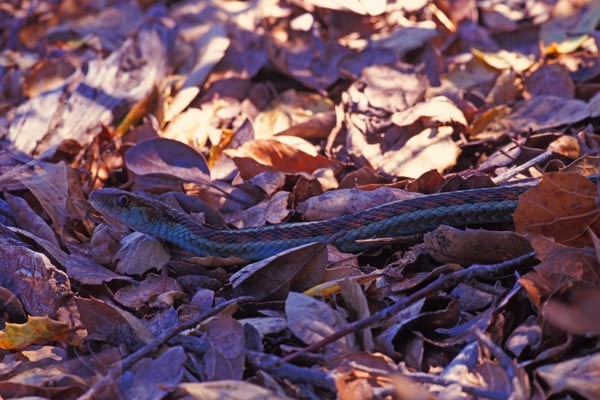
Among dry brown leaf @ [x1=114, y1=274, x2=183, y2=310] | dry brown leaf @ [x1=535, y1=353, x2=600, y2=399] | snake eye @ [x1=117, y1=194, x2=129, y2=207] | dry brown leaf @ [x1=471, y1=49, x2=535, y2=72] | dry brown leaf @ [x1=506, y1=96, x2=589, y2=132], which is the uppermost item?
dry brown leaf @ [x1=535, y1=353, x2=600, y2=399]

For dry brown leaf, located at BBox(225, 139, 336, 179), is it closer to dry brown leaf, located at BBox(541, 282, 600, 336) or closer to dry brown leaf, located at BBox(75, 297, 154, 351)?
dry brown leaf, located at BBox(75, 297, 154, 351)

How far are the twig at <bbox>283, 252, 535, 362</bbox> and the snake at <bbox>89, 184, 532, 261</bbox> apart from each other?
571 millimetres

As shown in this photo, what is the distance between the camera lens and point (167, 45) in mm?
6812

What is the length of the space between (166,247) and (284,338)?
1338 mm

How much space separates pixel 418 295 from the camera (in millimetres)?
3275

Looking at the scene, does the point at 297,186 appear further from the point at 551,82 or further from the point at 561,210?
the point at 551,82

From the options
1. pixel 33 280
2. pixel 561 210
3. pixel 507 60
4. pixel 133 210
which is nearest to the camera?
pixel 561 210

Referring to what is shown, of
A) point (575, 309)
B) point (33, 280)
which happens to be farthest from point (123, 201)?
point (575, 309)

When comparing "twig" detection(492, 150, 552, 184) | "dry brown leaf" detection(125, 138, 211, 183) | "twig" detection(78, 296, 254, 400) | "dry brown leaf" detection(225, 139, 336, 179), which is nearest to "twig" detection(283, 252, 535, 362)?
"twig" detection(78, 296, 254, 400)

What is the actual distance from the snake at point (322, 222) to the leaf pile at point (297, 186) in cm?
11

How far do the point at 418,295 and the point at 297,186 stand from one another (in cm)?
171

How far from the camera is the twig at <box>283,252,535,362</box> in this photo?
10.5ft

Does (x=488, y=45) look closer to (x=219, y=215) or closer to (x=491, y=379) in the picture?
(x=219, y=215)

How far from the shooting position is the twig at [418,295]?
320cm
